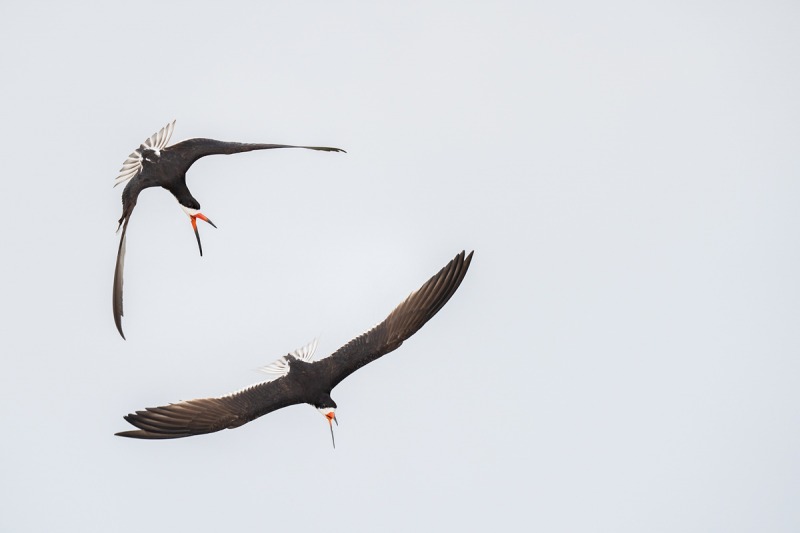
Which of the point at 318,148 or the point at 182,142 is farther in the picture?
the point at 182,142

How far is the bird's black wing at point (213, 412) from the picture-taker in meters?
21.7

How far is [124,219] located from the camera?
2119cm

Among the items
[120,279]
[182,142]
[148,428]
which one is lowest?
[148,428]

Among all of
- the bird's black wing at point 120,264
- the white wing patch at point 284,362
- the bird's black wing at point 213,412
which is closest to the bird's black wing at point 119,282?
the bird's black wing at point 120,264

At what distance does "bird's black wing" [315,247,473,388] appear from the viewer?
22719 millimetres

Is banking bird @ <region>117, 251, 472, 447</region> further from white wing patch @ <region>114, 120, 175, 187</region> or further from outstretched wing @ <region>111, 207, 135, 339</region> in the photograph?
white wing patch @ <region>114, 120, 175, 187</region>

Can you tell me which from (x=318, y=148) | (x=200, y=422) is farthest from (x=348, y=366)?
(x=318, y=148)

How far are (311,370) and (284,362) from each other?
453 millimetres

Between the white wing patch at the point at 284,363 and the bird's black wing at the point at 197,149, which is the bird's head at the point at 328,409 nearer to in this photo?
the white wing patch at the point at 284,363

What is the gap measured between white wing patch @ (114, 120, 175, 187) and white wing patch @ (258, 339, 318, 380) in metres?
3.53

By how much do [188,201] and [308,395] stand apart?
3.60m

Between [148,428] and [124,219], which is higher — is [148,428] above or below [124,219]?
below

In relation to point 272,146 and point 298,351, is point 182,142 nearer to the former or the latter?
point 272,146

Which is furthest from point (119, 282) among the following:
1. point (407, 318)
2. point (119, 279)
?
point (407, 318)
